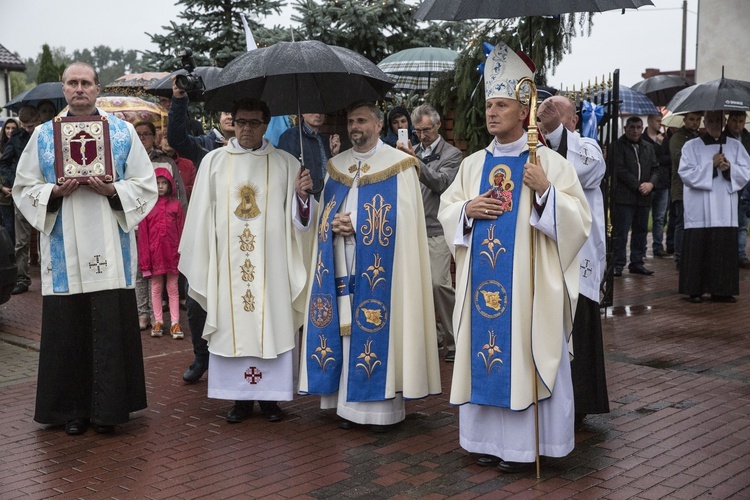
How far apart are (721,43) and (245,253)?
17.4 m

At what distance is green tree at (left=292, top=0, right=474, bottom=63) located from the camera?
15117 mm

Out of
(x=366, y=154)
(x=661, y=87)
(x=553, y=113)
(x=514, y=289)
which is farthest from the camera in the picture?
(x=661, y=87)

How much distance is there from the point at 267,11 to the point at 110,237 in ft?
38.8

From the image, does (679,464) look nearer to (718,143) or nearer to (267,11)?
(718,143)

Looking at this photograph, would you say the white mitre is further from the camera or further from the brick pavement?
the brick pavement

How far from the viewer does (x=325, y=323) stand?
6254 mm

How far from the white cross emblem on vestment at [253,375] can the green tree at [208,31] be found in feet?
37.5

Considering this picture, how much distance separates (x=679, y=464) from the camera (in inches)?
212

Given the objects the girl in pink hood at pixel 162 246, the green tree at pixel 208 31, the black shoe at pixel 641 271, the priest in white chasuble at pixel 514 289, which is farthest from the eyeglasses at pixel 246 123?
the green tree at pixel 208 31

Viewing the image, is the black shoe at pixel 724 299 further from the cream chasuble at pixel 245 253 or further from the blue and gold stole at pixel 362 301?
the cream chasuble at pixel 245 253

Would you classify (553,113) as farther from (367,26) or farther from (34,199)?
(367,26)

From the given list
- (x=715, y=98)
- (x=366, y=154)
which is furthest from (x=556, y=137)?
(x=715, y=98)

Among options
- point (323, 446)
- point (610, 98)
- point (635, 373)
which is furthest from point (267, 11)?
point (323, 446)

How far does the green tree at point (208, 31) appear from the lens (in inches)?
677
